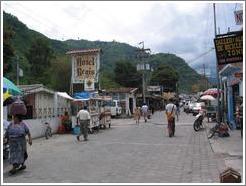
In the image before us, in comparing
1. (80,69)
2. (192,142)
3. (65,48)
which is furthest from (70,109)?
(65,48)

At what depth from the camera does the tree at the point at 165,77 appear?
A: 10769 centimetres

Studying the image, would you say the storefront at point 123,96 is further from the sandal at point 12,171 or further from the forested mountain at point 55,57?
the sandal at point 12,171

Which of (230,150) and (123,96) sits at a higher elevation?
(123,96)

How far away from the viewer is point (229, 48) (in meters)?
14.6

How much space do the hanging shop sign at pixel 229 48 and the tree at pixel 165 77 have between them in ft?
302

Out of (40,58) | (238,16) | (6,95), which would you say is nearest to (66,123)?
(6,95)

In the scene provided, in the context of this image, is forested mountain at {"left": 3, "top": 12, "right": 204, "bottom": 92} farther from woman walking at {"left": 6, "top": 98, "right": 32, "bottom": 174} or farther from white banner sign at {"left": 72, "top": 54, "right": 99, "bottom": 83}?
woman walking at {"left": 6, "top": 98, "right": 32, "bottom": 174}

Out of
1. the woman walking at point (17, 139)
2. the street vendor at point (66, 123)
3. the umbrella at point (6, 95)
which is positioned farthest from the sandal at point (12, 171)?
the street vendor at point (66, 123)

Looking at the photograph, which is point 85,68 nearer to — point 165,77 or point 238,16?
point 238,16

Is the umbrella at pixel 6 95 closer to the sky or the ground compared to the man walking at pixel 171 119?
closer to the sky

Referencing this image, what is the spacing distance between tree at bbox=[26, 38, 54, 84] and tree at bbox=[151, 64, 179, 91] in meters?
41.0

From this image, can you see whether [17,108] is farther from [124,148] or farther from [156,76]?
[156,76]

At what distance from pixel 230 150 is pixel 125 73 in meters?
72.2

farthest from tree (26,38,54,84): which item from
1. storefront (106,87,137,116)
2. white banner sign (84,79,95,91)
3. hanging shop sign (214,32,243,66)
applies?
hanging shop sign (214,32,243,66)
